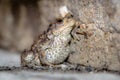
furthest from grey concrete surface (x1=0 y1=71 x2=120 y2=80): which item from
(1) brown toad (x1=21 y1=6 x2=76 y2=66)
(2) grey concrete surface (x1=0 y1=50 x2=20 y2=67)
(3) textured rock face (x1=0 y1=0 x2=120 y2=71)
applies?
(2) grey concrete surface (x1=0 y1=50 x2=20 y2=67)

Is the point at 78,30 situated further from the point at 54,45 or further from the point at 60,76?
the point at 60,76

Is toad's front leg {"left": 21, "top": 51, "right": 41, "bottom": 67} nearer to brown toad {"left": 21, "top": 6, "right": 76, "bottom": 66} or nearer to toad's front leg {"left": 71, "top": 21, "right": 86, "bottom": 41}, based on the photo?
brown toad {"left": 21, "top": 6, "right": 76, "bottom": 66}

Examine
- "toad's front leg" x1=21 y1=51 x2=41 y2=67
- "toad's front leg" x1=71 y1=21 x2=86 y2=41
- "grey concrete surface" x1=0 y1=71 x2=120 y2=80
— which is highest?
"toad's front leg" x1=71 y1=21 x2=86 y2=41

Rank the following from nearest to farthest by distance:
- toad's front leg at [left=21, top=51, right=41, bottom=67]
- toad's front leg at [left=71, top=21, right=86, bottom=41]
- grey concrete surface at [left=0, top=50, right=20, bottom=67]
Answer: toad's front leg at [left=71, top=21, right=86, bottom=41] < toad's front leg at [left=21, top=51, right=41, bottom=67] < grey concrete surface at [left=0, top=50, right=20, bottom=67]

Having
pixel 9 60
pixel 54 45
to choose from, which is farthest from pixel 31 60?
pixel 9 60

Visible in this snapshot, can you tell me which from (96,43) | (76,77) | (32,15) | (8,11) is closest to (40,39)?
(96,43)

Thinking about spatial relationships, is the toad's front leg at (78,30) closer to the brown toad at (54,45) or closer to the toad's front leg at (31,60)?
the brown toad at (54,45)

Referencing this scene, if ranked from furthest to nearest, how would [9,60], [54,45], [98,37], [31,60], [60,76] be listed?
[9,60]
[31,60]
[54,45]
[98,37]
[60,76]

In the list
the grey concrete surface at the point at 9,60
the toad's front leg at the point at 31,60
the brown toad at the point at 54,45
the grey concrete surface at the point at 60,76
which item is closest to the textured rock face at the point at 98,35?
the brown toad at the point at 54,45

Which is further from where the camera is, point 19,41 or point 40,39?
point 19,41

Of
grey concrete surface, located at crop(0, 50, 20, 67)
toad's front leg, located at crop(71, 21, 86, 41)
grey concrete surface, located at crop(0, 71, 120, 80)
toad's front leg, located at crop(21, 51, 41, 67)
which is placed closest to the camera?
grey concrete surface, located at crop(0, 71, 120, 80)

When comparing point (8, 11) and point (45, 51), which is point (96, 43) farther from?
point (8, 11)
